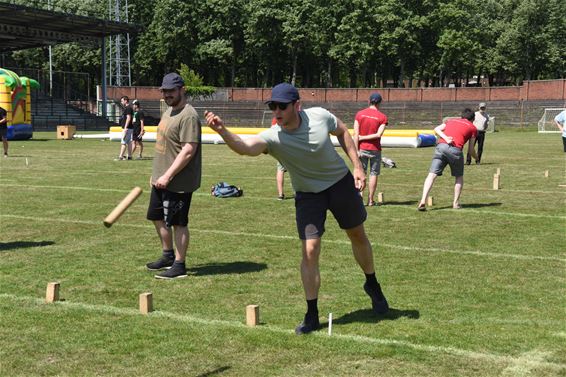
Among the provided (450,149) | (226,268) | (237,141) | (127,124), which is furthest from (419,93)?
(237,141)

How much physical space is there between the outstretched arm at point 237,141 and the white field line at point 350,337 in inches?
56.2

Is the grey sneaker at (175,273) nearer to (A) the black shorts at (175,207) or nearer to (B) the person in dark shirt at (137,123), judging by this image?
(A) the black shorts at (175,207)

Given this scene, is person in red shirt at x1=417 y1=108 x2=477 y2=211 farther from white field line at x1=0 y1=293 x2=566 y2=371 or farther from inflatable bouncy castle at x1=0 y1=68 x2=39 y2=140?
inflatable bouncy castle at x1=0 y1=68 x2=39 y2=140

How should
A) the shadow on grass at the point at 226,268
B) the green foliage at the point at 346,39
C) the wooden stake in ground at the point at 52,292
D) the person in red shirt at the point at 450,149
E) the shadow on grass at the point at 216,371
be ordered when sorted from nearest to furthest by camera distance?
1. the shadow on grass at the point at 216,371
2. the wooden stake in ground at the point at 52,292
3. the shadow on grass at the point at 226,268
4. the person in red shirt at the point at 450,149
5. the green foliage at the point at 346,39

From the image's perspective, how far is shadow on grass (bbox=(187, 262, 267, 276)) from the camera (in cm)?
805

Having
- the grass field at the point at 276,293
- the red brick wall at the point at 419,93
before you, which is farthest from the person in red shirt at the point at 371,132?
the red brick wall at the point at 419,93

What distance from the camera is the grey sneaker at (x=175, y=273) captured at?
305 inches

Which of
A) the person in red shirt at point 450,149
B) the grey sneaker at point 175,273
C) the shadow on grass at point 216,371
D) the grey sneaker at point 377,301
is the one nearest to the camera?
the shadow on grass at point 216,371

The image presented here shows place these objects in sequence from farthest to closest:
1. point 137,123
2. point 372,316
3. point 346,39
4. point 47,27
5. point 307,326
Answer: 1. point 346,39
2. point 47,27
3. point 137,123
4. point 372,316
5. point 307,326

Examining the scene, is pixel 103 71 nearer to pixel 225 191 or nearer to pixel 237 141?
pixel 225 191

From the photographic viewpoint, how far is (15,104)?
35188 millimetres

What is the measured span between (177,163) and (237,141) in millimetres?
2119

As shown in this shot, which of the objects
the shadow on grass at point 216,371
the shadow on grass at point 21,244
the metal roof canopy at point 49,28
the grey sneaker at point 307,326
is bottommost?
the shadow on grass at point 21,244

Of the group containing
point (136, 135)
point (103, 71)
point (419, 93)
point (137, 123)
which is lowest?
point (136, 135)
